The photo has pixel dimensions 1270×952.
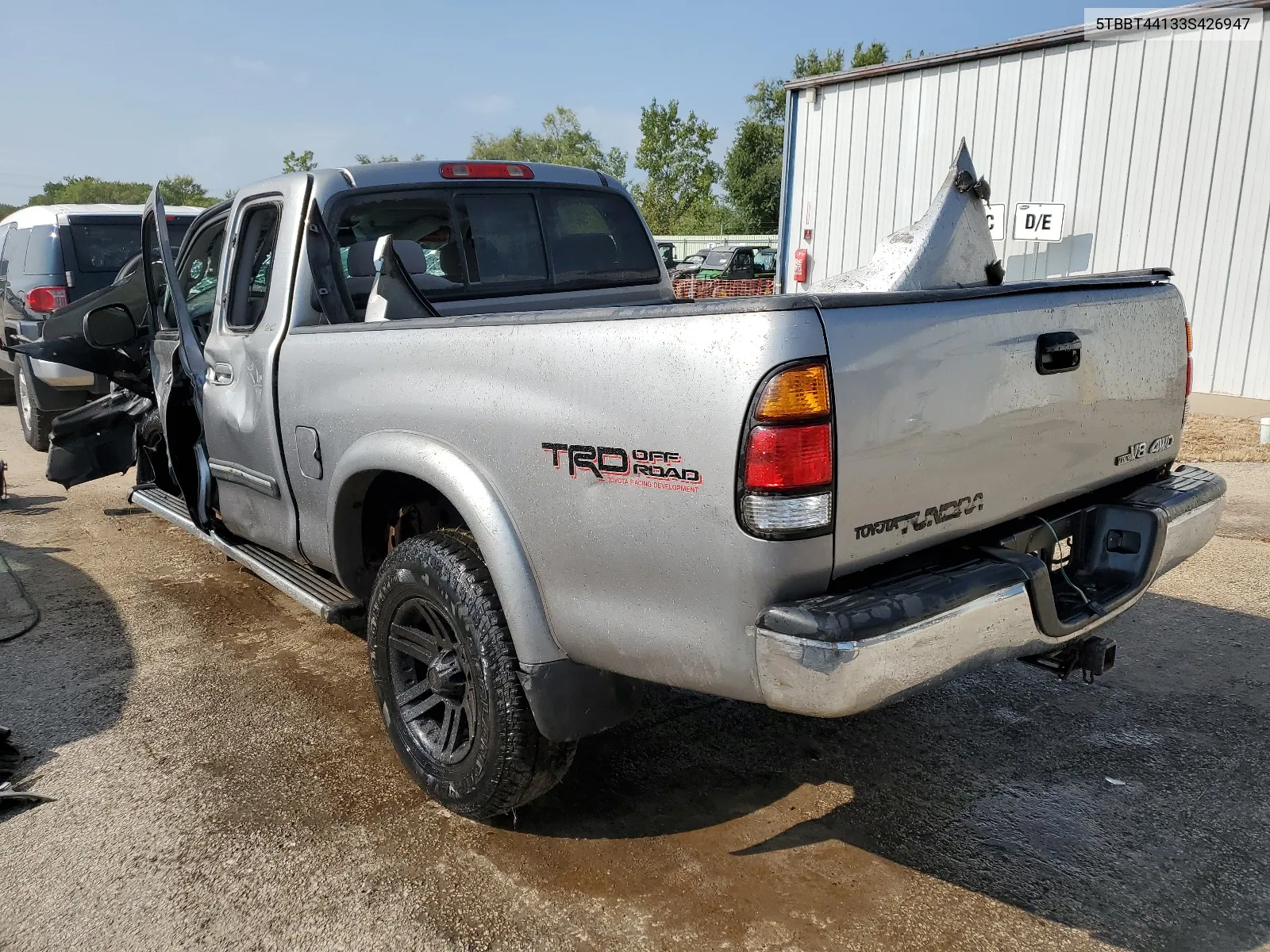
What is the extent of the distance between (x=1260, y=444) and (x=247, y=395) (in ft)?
26.6

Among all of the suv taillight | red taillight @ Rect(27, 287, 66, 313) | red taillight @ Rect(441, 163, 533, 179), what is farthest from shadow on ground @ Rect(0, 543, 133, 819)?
red taillight @ Rect(27, 287, 66, 313)

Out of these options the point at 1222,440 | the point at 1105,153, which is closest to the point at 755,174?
the point at 1105,153

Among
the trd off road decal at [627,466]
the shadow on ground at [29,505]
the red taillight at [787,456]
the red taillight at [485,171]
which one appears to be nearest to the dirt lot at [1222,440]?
the red taillight at [485,171]

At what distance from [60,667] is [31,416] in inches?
209

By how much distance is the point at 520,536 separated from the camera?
257cm

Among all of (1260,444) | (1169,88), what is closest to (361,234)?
(1260,444)

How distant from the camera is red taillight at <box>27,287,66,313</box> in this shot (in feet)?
29.3

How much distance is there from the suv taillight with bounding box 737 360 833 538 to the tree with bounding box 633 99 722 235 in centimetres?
5178

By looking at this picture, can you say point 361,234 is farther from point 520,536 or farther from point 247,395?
point 520,536

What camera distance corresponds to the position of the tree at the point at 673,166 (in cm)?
5234

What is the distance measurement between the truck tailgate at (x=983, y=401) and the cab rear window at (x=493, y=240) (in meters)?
2.09

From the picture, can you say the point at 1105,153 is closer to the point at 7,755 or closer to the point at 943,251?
the point at 943,251

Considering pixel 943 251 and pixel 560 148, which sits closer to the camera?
pixel 943 251

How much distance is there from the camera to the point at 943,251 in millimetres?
3039
